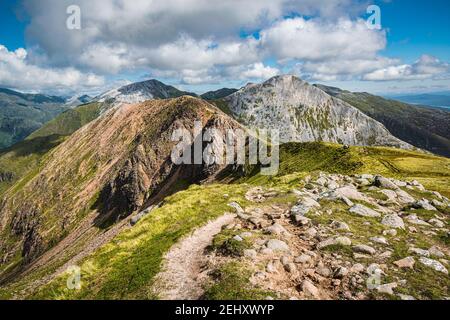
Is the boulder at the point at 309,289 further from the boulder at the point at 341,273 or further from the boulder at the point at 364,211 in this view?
the boulder at the point at 364,211

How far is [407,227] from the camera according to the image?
2498 centimetres

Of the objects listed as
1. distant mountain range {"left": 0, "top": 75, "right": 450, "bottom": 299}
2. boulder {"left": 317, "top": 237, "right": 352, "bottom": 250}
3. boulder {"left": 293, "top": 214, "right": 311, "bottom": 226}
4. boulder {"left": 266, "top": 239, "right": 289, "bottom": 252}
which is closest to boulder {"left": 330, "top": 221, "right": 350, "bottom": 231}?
distant mountain range {"left": 0, "top": 75, "right": 450, "bottom": 299}

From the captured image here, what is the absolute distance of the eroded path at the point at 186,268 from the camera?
1727 centimetres

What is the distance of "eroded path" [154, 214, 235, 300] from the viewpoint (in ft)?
56.6

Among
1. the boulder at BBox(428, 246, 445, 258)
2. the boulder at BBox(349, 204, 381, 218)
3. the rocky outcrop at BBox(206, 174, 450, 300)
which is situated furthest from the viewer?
the boulder at BBox(349, 204, 381, 218)

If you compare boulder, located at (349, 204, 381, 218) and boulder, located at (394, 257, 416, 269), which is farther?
boulder, located at (349, 204, 381, 218)

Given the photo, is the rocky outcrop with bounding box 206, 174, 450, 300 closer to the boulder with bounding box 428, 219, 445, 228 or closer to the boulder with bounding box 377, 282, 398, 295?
the boulder with bounding box 377, 282, 398, 295

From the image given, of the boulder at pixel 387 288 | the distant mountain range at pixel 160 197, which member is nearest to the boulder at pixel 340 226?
the distant mountain range at pixel 160 197

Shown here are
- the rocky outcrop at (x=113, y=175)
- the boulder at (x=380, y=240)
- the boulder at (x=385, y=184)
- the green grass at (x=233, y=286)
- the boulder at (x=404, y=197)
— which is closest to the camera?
the green grass at (x=233, y=286)

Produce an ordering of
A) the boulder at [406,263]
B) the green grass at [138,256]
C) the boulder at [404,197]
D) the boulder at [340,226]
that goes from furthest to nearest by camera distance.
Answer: the boulder at [404,197] < the boulder at [340,226] < the green grass at [138,256] < the boulder at [406,263]

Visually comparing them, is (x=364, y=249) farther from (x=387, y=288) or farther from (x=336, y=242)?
(x=387, y=288)

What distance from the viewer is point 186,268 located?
65.8 feet
